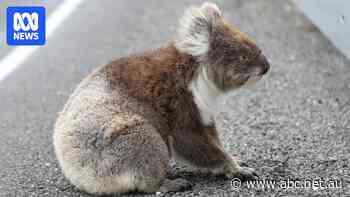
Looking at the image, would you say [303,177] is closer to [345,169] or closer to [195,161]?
[345,169]

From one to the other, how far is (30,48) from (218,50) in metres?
3.57

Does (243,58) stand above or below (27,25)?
below

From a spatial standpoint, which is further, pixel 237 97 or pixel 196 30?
pixel 237 97

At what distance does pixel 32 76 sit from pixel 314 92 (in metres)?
2.78

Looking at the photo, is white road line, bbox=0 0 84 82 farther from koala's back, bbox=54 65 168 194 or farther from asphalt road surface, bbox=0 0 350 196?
koala's back, bbox=54 65 168 194

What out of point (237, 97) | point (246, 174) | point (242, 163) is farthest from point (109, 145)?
point (237, 97)

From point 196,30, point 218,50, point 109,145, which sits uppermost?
point 196,30

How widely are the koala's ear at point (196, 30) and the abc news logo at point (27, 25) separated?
5.68 feet

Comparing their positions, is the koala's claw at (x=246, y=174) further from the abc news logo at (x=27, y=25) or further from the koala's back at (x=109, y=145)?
the abc news logo at (x=27, y=25)

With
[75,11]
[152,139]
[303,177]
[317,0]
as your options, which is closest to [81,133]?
[152,139]

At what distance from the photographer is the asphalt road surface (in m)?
5.13

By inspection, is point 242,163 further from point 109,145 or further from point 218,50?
point 109,145

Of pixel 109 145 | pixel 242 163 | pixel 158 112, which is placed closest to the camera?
pixel 109 145

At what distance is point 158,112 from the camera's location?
16.0 feet
